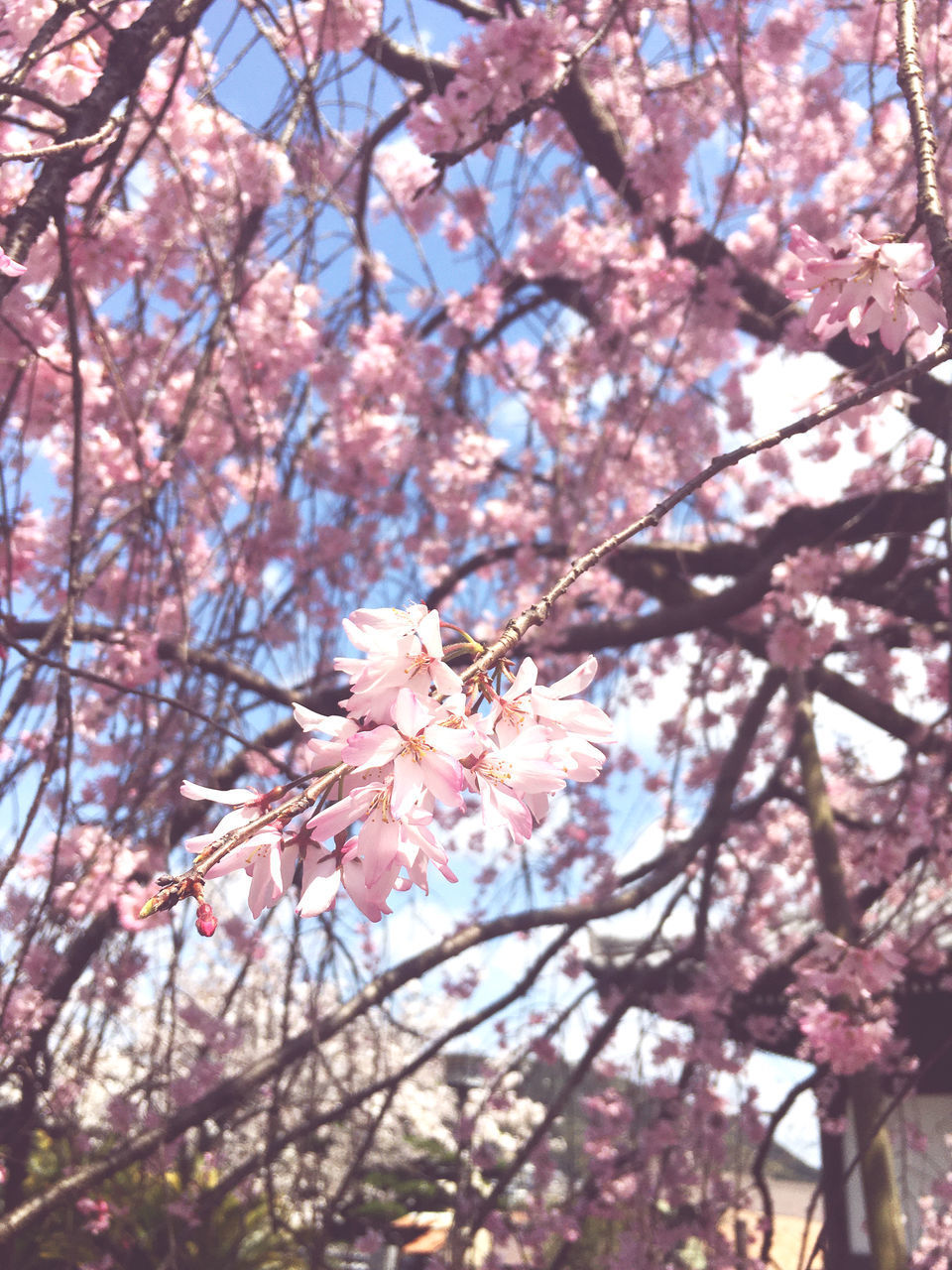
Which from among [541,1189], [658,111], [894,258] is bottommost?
[541,1189]

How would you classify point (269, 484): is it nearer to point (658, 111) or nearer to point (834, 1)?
point (658, 111)

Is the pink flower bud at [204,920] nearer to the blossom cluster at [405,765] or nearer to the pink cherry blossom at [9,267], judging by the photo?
the blossom cluster at [405,765]

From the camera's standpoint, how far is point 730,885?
4.62 metres

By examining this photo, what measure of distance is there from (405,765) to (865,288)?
0.74 m

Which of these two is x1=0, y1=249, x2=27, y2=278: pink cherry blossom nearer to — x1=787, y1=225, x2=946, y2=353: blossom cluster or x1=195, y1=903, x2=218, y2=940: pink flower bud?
x1=195, y1=903, x2=218, y2=940: pink flower bud

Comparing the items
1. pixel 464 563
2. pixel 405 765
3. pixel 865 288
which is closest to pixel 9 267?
pixel 405 765

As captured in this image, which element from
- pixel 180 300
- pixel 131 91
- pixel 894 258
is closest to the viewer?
pixel 894 258

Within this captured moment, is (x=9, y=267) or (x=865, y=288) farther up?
(x=865, y=288)

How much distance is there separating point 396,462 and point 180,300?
0.91 m

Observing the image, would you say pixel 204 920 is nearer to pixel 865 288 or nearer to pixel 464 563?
pixel 865 288

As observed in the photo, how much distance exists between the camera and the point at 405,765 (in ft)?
1.94

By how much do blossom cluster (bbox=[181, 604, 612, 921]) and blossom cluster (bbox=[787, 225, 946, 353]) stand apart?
553mm

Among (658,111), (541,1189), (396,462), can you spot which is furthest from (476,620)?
(541,1189)

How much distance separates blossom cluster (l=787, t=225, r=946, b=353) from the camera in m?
Answer: 0.96
